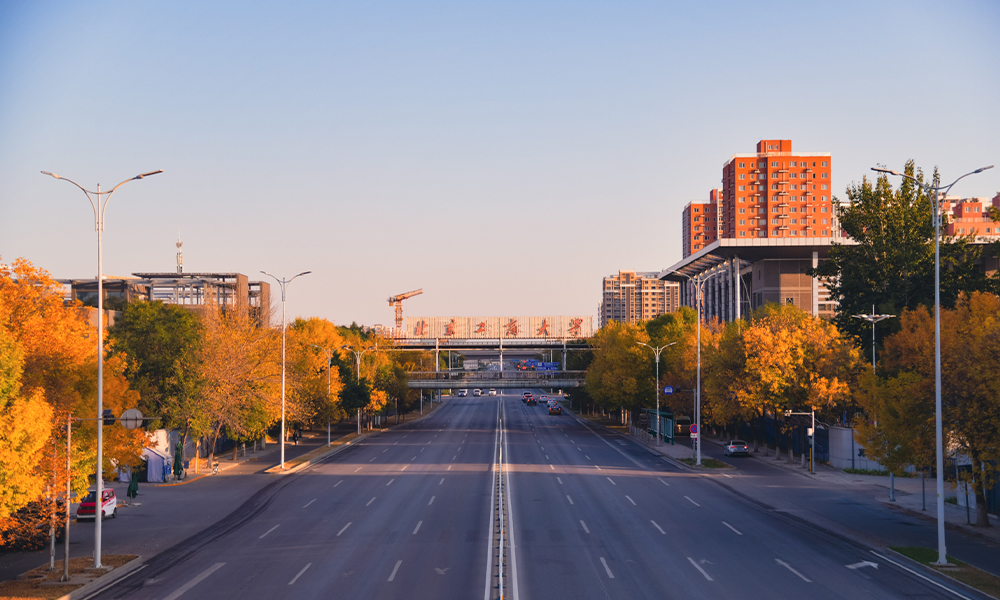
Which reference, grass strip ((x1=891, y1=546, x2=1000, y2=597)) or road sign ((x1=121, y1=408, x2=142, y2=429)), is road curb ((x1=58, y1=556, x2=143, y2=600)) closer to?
road sign ((x1=121, y1=408, x2=142, y2=429))

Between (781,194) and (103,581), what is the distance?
7140 inches

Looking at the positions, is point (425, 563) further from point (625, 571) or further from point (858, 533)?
point (858, 533)

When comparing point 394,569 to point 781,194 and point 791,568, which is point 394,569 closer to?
point 791,568

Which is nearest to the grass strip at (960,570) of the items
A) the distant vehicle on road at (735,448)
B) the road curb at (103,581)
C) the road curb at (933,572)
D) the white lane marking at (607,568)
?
the road curb at (933,572)

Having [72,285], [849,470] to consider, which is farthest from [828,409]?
[72,285]

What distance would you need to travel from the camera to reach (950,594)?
69.3ft

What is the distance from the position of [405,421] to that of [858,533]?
286 ft

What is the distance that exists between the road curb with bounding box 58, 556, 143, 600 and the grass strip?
24.4 meters

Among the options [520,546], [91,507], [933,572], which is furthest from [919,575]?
[91,507]

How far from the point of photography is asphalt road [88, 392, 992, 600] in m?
21.6

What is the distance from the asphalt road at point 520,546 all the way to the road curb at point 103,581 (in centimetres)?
42

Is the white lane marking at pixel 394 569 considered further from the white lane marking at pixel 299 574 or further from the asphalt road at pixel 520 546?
the white lane marking at pixel 299 574

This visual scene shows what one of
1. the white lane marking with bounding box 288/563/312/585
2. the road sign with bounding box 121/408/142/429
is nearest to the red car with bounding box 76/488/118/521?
the road sign with bounding box 121/408/142/429

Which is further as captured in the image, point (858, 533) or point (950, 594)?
point (858, 533)
